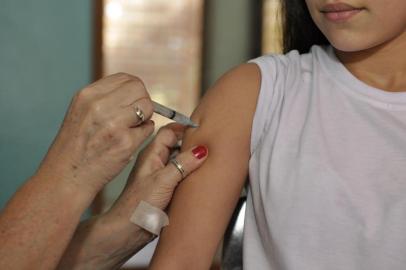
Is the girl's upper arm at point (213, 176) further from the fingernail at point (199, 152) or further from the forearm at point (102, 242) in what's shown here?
the forearm at point (102, 242)

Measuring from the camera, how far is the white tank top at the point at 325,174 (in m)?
0.97

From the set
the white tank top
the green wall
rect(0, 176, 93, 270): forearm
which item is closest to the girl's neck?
the white tank top

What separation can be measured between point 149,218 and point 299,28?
1.59 feet

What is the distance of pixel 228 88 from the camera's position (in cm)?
110

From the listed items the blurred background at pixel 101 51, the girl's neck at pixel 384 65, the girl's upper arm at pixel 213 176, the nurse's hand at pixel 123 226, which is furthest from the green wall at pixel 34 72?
the girl's neck at pixel 384 65

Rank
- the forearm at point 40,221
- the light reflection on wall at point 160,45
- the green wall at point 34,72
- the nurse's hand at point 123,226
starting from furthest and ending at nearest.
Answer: the light reflection on wall at point 160,45 → the green wall at point 34,72 → the nurse's hand at point 123,226 → the forearm at point 40,221

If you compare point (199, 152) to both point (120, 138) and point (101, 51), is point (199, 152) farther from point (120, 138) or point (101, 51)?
point (101, 51)

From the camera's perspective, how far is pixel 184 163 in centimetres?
106

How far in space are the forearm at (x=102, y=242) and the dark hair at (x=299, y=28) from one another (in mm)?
485

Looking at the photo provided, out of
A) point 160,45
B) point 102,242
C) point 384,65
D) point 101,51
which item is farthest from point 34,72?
point 384,65

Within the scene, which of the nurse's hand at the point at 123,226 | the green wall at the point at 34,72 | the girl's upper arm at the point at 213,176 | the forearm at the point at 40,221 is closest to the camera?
the forearm at the point at 40,221

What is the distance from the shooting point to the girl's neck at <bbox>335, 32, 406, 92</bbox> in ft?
3.48

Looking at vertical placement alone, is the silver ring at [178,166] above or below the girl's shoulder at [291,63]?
below

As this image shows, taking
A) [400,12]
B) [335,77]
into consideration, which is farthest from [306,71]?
[400,12]
